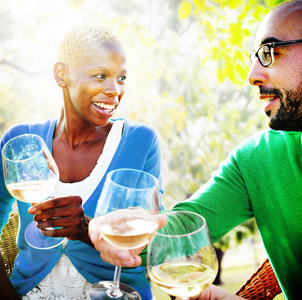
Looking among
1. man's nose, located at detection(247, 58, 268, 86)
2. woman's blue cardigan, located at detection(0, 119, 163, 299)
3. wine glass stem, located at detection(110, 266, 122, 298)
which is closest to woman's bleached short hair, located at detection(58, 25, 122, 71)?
woman's blue cardigan, located at detection(0, 119, 163, 299)

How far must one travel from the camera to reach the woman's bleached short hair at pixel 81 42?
5.52ft

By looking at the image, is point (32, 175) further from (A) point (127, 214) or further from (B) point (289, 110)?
(B) point (289, 110)

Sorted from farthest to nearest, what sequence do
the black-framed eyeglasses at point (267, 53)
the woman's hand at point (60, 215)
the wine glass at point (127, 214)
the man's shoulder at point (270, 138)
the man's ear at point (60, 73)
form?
the man's ear at point (60, 73) → the man's shoulder at point (270, 138) → the black-framed eyeglasses at point (267, 53) → the woman's hand at point (60, 215) → the wine glass at point (127, 214)

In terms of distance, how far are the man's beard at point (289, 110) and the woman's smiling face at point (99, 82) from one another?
65 cm

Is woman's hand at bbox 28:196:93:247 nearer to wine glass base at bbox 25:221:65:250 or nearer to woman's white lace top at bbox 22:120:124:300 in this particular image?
wine glass base at bbox 25:221:65:250

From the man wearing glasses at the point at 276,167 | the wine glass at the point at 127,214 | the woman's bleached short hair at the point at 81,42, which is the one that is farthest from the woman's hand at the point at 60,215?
the woman's bleached short hair at the point at 81,42

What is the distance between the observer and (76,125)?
6.02 feet

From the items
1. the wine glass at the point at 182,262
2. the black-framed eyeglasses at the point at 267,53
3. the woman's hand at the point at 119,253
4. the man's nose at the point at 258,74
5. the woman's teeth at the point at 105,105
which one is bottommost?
the woman's hand at the point at 119,253

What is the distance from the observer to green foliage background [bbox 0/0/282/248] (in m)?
4.27

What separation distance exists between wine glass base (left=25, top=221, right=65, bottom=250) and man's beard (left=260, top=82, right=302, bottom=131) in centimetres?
94

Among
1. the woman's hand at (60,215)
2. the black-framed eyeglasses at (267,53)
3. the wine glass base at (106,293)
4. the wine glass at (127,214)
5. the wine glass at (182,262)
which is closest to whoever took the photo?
the wine glass at (182,262)

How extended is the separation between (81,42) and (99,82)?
0.21 m

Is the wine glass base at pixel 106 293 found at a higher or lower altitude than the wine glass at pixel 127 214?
lower

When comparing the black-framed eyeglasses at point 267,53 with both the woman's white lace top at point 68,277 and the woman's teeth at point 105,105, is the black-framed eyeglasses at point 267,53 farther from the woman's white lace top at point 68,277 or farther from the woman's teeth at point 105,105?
the woman's white lace top at point 68,277
